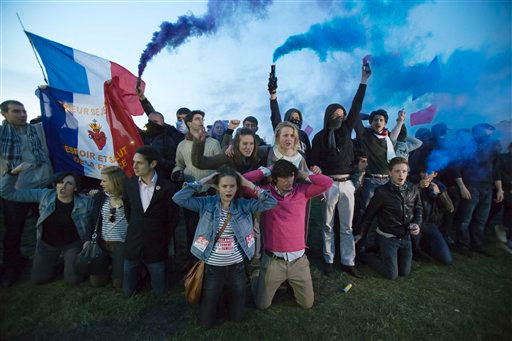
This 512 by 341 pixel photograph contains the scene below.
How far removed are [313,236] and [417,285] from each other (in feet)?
8.44

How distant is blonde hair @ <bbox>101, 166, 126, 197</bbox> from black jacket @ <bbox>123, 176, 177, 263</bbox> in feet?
0.86

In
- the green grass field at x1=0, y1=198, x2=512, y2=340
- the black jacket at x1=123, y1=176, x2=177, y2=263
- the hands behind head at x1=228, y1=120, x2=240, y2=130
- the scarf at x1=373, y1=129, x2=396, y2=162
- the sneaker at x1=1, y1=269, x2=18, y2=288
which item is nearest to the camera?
the green grass field at x1=0, y1=198, x2=512, y2=340

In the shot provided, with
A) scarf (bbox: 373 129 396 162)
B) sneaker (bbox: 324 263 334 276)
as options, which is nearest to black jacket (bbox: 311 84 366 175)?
scarf (bbox: 373 129 396 162)

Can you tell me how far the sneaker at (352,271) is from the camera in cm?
440

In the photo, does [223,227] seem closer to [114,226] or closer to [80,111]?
[114,226]

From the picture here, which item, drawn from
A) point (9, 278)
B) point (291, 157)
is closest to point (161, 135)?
point (291, 157)

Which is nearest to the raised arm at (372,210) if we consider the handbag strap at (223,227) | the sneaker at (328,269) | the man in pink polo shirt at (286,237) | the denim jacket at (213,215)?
the sneaker at (328,269)

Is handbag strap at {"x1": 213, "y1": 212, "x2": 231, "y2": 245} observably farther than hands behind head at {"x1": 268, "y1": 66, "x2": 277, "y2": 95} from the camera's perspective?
No

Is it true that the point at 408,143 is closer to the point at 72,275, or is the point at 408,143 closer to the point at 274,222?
the point at 274,222

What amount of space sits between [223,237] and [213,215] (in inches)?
12.5

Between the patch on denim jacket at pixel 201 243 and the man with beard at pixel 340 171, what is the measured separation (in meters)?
2.27

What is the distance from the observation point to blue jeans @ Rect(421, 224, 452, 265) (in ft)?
16.4

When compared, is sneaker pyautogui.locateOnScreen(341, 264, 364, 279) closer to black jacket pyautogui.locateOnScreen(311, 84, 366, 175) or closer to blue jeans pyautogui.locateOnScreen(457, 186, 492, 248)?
black jacket pyautogui.locateOnScreen(311, 84, 366, 175)

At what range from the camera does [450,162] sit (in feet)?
18.9
